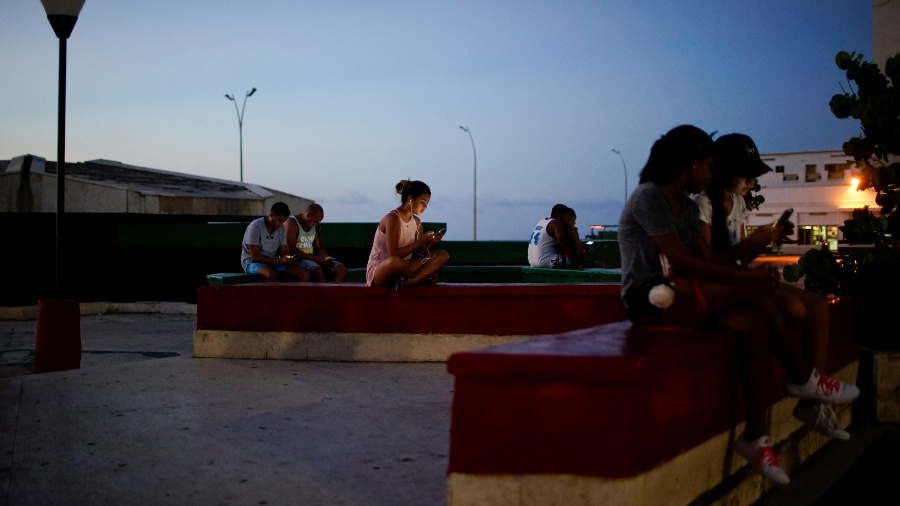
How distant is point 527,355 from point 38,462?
3.14 m

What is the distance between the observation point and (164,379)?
7.93 m

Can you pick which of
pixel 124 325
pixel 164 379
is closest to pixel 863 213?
pixel 164 379

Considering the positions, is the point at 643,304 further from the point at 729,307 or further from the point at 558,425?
the point at 558,425

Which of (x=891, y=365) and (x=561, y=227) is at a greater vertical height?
(x=561, y=227)

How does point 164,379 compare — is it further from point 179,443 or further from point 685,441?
point 685,441

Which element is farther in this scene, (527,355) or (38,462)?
(38,462)

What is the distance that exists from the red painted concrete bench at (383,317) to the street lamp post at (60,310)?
3.80ft

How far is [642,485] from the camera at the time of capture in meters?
3.50

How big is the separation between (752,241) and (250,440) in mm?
3184

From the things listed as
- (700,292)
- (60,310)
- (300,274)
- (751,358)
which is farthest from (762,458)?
(300,274)

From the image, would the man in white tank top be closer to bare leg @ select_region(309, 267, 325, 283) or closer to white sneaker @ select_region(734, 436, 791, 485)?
bare leg @ select_region(309, 267, 325, 283)

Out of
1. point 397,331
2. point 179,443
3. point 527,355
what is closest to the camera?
point 527,355

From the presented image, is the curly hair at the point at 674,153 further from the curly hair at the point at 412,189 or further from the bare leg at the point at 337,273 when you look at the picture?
the bare leg at the point at 337,273

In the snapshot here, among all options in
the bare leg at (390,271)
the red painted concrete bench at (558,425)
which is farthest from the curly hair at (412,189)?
the red painted concrete bench at (558,425)
